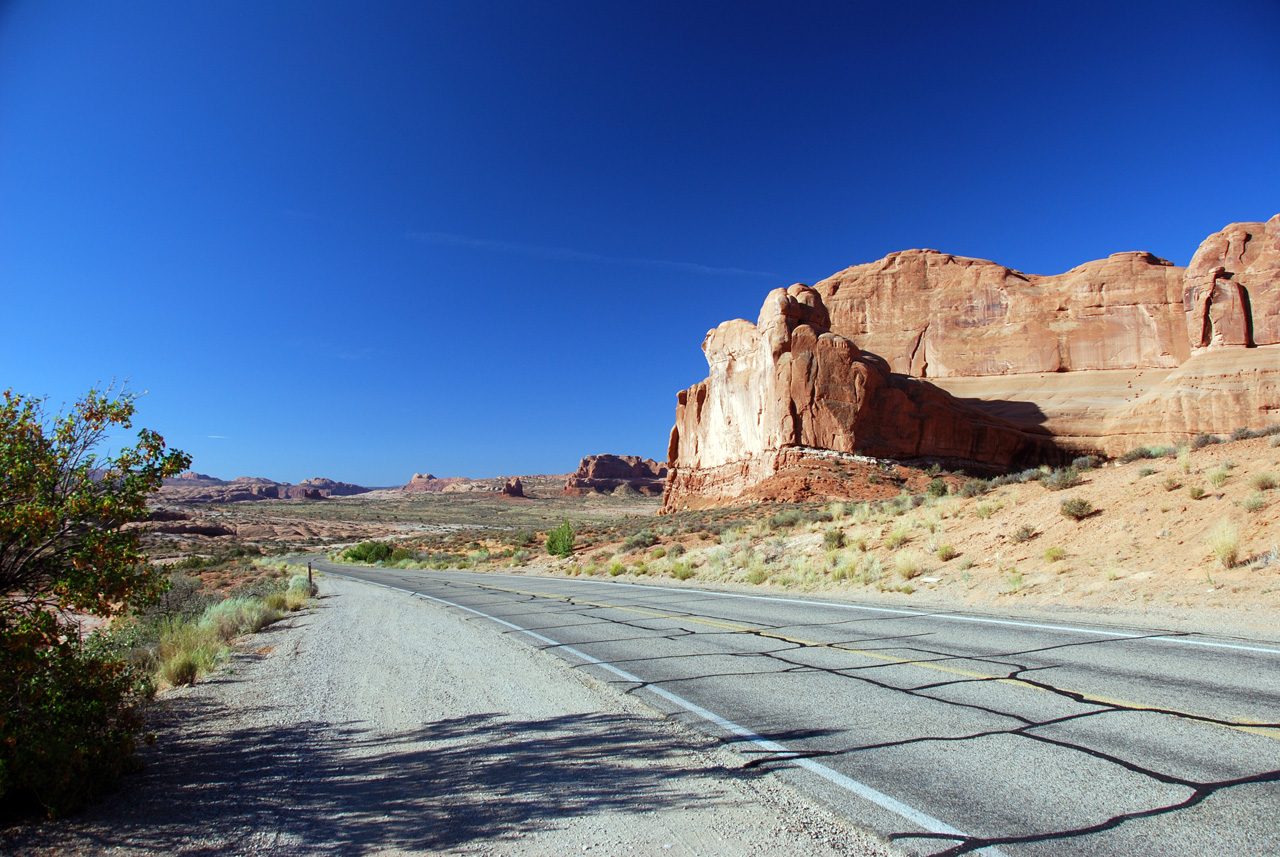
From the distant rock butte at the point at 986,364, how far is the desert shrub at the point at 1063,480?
2839 cm

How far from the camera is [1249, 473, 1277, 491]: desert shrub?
12.2 m

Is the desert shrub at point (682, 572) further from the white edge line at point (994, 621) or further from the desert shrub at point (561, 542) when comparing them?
the desert shrub at point (561, 542)

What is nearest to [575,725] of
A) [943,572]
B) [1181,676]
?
[1181,676]

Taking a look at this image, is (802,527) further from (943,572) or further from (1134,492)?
(1134,492)

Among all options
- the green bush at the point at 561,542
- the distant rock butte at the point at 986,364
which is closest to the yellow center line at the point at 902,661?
the green bush at the point at 561,542

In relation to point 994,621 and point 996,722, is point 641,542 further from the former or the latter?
point 996,722

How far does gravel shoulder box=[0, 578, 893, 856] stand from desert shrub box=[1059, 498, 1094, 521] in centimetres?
1304

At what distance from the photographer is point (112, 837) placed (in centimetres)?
361

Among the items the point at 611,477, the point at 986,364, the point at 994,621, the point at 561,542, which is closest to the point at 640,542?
the point at 561,542

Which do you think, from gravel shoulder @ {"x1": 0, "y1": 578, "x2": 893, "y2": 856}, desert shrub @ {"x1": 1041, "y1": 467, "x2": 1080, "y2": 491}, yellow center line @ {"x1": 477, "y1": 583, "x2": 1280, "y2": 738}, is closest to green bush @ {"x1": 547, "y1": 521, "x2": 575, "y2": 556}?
yellow center line @ {"x1": 477, "y1": 583, "x2": 1280, "y2": 738}

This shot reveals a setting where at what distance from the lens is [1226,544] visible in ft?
34.9

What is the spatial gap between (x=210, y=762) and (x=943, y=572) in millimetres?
14394

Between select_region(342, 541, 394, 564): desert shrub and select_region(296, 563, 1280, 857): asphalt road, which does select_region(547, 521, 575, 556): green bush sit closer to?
select_region(342, 541, 394, 564): desert shrub

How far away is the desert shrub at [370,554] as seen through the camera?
155ft
